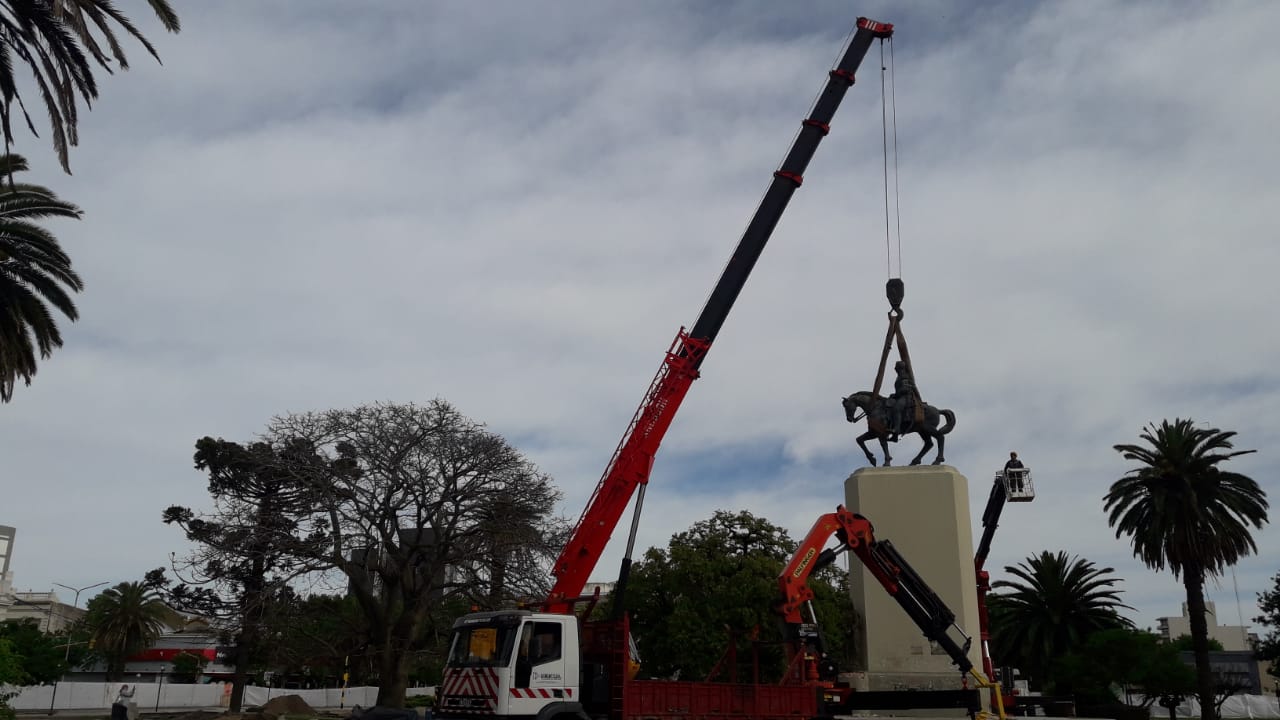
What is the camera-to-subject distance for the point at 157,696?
50.1m

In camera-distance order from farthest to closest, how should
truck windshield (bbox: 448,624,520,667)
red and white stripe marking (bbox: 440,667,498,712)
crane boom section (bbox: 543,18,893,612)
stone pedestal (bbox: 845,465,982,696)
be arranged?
stone pedestal (bbox: 845,465,982,696) < crane boom section (bbox: 543,18,893,612) < truck windshield (bbox: 448,624,520,667) < red and white stripe marking (bbox: 440,667,498,712)

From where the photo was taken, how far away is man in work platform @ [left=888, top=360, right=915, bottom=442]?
3234cm

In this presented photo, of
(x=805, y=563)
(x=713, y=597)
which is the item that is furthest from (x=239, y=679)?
(x=805, y=563)

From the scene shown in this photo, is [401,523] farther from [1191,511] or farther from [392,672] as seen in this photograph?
[1191,511]

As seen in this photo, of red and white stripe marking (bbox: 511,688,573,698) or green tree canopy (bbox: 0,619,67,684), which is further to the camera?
green tree canopy (bbox: 0,619,67,684)

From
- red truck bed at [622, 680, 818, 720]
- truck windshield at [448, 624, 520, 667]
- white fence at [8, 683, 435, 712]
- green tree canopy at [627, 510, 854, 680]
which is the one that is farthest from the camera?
white fence at [8, 683, 435, 712]

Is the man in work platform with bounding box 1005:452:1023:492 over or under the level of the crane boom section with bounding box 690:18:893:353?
under

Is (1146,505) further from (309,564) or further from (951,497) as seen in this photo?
(309,564)

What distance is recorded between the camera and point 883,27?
2778 centimetres

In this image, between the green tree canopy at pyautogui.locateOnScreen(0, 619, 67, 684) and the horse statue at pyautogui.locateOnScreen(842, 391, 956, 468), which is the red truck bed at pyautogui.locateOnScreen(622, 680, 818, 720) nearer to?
the horse statue at pyautogui.locateOnScreen(842, 391, 956, 468)

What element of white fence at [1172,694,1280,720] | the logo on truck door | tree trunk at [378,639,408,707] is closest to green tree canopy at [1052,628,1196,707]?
white fence at [1172,694,1280,720]

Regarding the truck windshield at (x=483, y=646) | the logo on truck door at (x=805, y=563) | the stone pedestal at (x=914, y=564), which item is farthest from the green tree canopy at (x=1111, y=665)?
the truck windshield at (x=483, y=646)

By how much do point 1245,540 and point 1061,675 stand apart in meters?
9.97

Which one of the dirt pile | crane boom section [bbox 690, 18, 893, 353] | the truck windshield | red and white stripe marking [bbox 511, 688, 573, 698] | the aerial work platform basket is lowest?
the dirt pile
